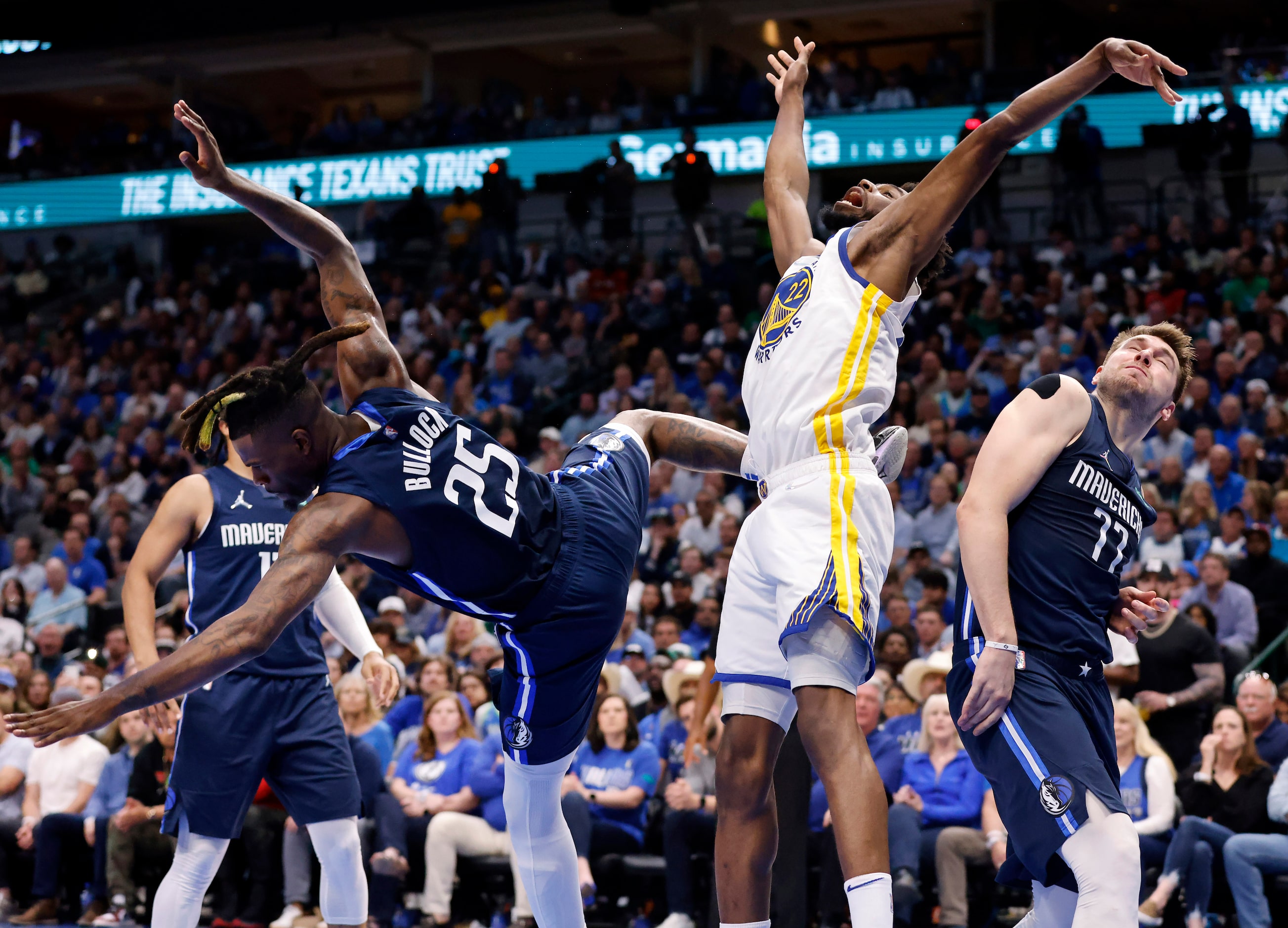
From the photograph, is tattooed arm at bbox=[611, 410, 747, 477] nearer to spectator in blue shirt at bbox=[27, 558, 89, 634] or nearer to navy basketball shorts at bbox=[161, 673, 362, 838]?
A: navy basketball shorts at bbox=[161, 673, 362, 838]

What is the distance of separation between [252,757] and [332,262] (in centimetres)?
189

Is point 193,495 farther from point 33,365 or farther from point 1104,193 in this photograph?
point 33,365

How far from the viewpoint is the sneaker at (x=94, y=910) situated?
8859mm

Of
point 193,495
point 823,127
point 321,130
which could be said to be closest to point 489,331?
point 823,127

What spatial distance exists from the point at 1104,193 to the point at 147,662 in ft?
50.9

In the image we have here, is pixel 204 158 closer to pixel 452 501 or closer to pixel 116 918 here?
pixel 452 501

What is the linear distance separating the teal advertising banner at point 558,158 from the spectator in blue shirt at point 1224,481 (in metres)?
7.23

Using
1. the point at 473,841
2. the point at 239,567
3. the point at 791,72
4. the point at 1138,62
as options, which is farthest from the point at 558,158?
the point at 1138,62

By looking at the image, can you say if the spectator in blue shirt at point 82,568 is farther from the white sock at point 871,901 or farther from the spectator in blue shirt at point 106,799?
the white sock at point 871,901

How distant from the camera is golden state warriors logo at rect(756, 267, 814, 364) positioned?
13.3 feet

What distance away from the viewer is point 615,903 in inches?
336

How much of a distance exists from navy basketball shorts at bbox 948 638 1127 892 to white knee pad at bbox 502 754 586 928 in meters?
1.22

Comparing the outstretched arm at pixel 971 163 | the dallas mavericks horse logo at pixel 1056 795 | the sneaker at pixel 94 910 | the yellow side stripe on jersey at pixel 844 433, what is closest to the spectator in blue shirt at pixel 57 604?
the sneaker at pixel 94 910

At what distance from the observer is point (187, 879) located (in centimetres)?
483
